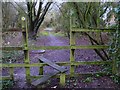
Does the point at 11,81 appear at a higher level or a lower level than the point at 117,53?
lower

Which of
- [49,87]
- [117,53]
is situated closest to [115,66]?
[117,53]

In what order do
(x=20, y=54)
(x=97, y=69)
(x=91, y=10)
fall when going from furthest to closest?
(x=20, y=54) → (x=91, y=10) → (x=97, y=69)

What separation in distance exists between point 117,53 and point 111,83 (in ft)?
1.99

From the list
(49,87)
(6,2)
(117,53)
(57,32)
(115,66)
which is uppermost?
(6,2)

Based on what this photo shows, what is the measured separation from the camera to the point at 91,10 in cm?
482

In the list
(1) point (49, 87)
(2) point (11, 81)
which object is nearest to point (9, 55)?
(2) point (11, 81)

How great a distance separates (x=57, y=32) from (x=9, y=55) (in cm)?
707

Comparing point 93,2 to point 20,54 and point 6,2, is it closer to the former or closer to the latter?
point 20,54

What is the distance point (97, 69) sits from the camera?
4508 millimetres

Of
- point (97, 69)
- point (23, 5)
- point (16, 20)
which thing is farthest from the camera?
point (23, 5)

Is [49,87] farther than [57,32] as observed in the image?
No

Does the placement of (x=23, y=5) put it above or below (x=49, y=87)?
above

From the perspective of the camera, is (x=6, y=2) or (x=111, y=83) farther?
(x=6, y=2)

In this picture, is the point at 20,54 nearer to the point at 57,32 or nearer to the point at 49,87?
the point at 49,87
